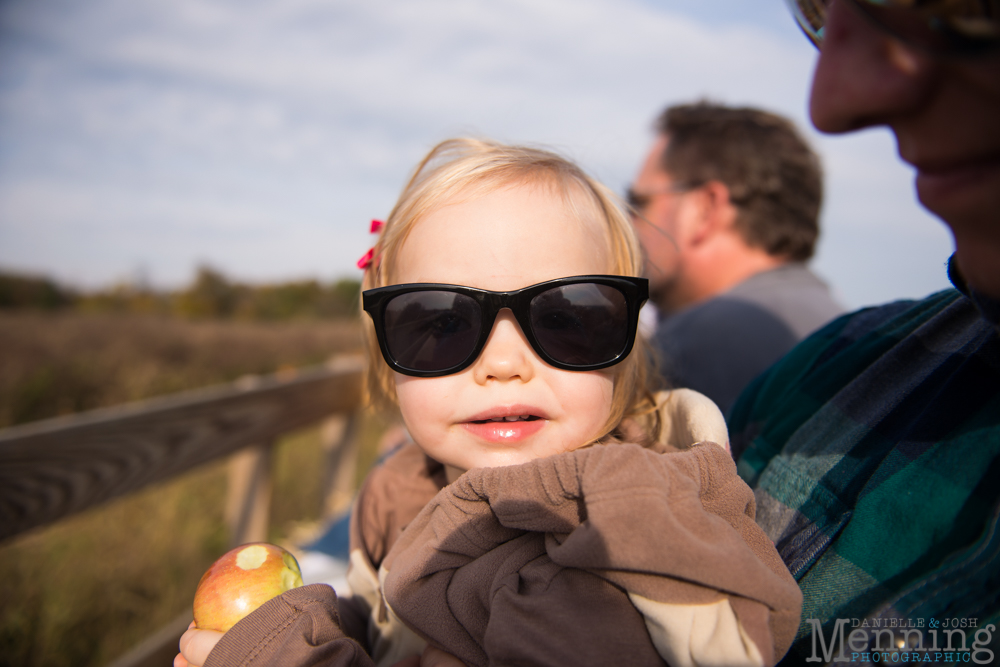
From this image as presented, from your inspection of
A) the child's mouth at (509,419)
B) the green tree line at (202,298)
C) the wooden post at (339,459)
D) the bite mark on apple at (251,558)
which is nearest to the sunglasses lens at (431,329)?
the child's mouth at (509,419)

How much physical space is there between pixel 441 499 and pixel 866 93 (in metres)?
1.00

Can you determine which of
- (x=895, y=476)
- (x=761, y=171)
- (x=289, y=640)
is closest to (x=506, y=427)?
(x=289, y=640)

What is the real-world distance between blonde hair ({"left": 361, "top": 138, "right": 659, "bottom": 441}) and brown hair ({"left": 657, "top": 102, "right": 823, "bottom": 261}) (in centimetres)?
235

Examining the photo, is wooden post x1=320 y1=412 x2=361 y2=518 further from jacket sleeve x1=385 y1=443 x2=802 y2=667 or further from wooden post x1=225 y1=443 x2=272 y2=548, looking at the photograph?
jacket sleeve x1=385 y1=443 x2=802 y2=667

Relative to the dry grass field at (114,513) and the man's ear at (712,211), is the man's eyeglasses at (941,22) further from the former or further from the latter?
the man's ear at (712,211)

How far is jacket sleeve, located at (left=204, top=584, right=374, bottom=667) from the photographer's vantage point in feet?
3.52

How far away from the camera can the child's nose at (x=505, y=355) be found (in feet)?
4.36

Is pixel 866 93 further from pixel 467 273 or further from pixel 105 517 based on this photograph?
pixel 105 517

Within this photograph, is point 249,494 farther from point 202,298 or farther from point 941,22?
point 202,298

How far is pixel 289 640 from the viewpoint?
1.09m

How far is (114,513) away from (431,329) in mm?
4396

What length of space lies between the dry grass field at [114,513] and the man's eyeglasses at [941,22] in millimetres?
2446

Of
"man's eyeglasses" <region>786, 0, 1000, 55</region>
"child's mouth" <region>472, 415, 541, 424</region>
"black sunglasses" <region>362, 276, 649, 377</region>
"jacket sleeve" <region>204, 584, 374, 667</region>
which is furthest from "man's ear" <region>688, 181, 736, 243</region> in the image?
"jacket sleeve" <region>204, 584, 374, 667</region>

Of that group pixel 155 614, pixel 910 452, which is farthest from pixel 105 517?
pixel 910 452
